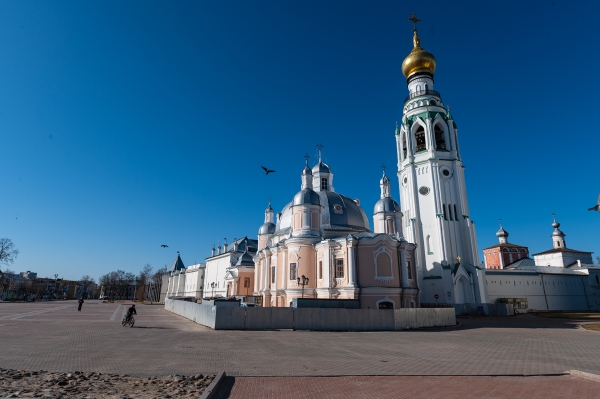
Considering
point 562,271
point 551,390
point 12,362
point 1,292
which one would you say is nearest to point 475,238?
point 562,271

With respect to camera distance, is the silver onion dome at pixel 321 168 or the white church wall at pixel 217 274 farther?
the white church wall at pixel 217 274

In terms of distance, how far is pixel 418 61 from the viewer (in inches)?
1873

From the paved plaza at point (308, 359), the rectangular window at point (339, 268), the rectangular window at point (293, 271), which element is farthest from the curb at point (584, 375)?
the rectangular window at point (293, 271)

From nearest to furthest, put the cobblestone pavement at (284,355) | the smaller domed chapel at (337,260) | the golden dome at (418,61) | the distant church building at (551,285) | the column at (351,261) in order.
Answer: the cobblestone pavement at (284,355) < the column at (351,261) < the smaller domed chapel at (337,260) < the golden dome at (418,61) < the distant church building at (551,285)

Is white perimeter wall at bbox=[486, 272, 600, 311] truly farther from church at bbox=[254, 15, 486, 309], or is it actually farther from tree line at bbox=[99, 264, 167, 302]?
tree line at bbox=[99, 264, 167, 302]

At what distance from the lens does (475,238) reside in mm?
40938

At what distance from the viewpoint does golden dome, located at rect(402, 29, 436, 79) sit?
1861 inches

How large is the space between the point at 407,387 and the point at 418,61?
158 feet

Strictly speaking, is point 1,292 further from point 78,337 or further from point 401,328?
point 401,328

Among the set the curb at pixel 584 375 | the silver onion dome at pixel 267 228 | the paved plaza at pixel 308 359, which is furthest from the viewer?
the silver onion dome at pixel 267 228

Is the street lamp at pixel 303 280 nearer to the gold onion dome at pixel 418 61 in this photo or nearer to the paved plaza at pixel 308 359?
the paved plaza at pixel 308 359

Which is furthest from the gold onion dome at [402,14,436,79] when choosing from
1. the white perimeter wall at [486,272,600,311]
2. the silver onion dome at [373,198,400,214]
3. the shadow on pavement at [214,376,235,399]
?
the shadow on pavement at [214,376,235,399]

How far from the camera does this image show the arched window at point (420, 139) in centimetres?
4543

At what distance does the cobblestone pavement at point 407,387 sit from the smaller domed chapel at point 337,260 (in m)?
20.6
